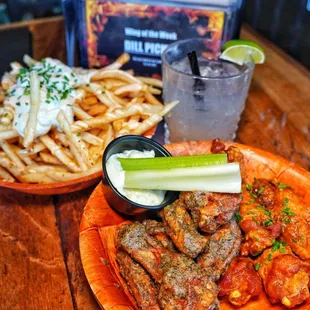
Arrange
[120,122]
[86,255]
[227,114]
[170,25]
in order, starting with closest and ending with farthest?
[86,255] < [120,122] < [227,114] < [170,25]

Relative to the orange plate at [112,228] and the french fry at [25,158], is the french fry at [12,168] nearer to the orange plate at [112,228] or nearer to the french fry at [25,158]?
the french fry at [25,158]

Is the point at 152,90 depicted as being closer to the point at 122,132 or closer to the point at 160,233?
the point at 122,132

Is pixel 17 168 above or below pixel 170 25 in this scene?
below

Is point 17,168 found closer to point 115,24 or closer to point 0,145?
point 0,145

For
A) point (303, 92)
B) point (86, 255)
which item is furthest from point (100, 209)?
point (303, 92)

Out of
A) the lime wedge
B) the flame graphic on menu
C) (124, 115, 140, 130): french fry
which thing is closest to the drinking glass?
the lime wedge

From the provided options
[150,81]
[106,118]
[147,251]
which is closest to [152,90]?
[150,81]

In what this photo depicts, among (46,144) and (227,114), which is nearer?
(46,144)
